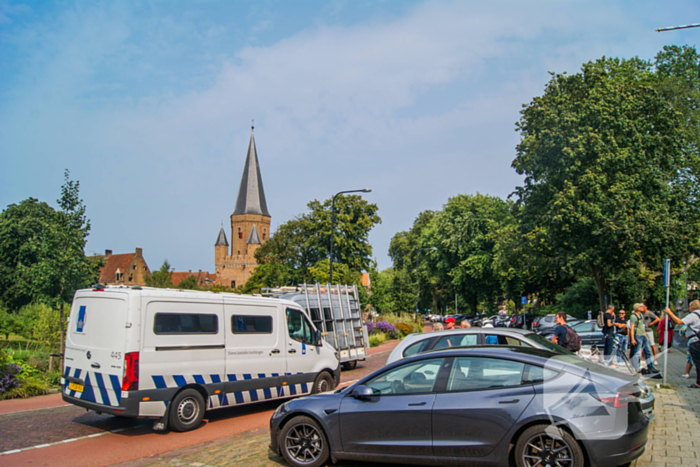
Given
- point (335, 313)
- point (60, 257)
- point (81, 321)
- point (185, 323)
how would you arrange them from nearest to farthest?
point (81, 321)
point (185, 323)
point (60, 257)
point (335, 313)

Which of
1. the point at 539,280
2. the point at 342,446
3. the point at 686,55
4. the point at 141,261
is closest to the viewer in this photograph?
the point at 342,446

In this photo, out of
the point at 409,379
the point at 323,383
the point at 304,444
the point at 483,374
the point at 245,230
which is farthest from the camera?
the point at 245,230

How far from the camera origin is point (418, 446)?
534cm

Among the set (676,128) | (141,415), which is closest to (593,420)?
(141,415)

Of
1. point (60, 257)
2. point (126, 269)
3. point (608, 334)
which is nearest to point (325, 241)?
point (60, 257)

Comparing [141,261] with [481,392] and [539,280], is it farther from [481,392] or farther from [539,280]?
[481,392]

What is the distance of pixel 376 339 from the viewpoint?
30.0 meters

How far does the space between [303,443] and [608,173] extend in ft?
82.0

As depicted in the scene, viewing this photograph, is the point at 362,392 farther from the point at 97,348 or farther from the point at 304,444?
the point at 97,348

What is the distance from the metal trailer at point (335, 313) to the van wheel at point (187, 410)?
6982mm

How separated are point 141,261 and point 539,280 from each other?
3325 inches

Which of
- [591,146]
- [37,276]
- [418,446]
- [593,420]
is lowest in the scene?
[418,446]

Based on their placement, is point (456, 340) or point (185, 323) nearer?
point (456, 340)

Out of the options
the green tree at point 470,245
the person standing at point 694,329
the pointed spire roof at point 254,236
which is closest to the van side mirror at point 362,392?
the person standing at point 694,329
